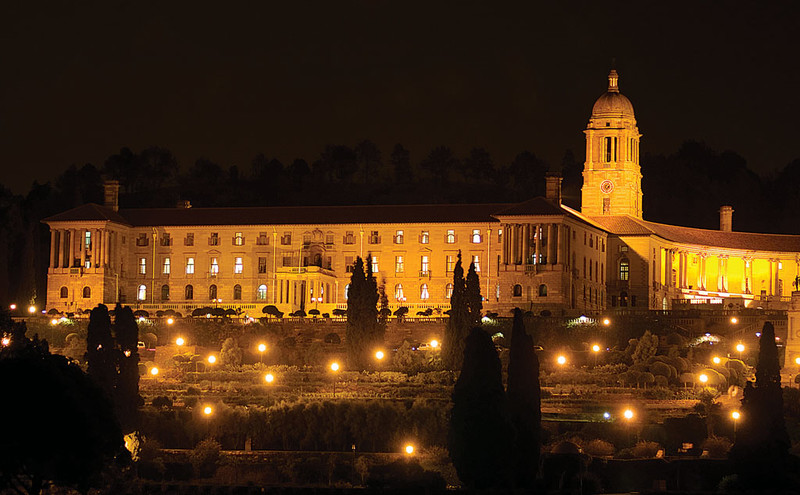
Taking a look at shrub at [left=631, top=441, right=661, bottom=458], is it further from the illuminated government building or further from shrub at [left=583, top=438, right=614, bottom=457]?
the illuminated government building

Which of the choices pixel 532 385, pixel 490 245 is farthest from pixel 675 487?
pixel 490 245

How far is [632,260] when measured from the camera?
117 meters

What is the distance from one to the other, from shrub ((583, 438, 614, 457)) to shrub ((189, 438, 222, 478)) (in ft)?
49.1

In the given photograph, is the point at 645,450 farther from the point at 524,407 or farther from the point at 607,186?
the point at 607,186

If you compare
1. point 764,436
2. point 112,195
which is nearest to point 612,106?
point 112,195

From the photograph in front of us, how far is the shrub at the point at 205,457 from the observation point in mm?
71062

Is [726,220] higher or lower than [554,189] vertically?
lower

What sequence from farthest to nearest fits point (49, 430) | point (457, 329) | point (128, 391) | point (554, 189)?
point (554, 189), point (457, 329), point (128, 391), point (49, 430)

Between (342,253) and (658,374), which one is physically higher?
(342,253)

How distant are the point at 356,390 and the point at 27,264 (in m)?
39.7

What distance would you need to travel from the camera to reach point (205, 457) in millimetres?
72688

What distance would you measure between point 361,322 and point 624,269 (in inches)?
1162

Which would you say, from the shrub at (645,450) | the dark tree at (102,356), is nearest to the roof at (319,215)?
the dark tree at (102,356)

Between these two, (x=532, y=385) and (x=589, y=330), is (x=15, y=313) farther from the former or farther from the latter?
(x=532, y=385)
